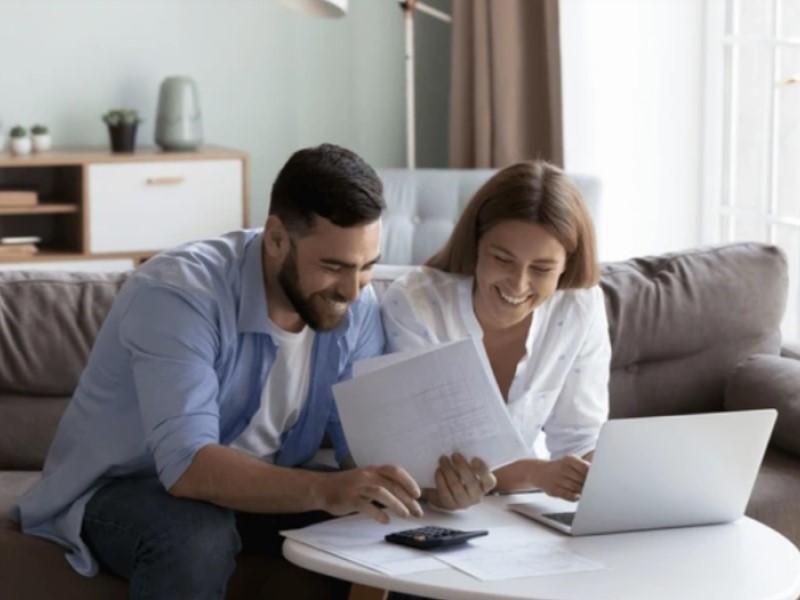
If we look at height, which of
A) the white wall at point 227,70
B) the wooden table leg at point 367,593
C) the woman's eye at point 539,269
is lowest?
the wooden table leg at point 367,593

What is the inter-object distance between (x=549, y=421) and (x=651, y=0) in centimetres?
213

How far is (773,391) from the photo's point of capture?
3051 mm

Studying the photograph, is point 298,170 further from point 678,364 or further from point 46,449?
point 678,364

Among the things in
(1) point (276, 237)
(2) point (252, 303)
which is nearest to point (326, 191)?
(1) point (276, 237)

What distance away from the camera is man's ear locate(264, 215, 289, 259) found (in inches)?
91.7

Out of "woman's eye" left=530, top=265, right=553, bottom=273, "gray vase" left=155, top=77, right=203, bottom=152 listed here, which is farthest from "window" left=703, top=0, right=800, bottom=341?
"woman's eye" left=530, top=265, right=553, bottom=273

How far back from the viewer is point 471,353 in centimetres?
213

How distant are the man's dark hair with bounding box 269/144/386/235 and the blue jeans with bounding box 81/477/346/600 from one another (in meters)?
0.44

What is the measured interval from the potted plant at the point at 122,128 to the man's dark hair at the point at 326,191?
106 inches

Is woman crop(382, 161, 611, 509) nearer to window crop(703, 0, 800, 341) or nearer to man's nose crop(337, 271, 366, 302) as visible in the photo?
man's nose crop(337, 271, 366, 302)

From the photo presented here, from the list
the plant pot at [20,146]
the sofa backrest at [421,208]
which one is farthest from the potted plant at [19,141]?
the sofa backrest at [421,208]

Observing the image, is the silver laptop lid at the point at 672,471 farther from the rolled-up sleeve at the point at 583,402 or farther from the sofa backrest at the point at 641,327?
the sofa backrest at the point at 641,327

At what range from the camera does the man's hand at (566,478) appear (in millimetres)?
2316

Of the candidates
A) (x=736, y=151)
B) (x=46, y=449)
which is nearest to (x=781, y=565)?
(x=46, y=449)
